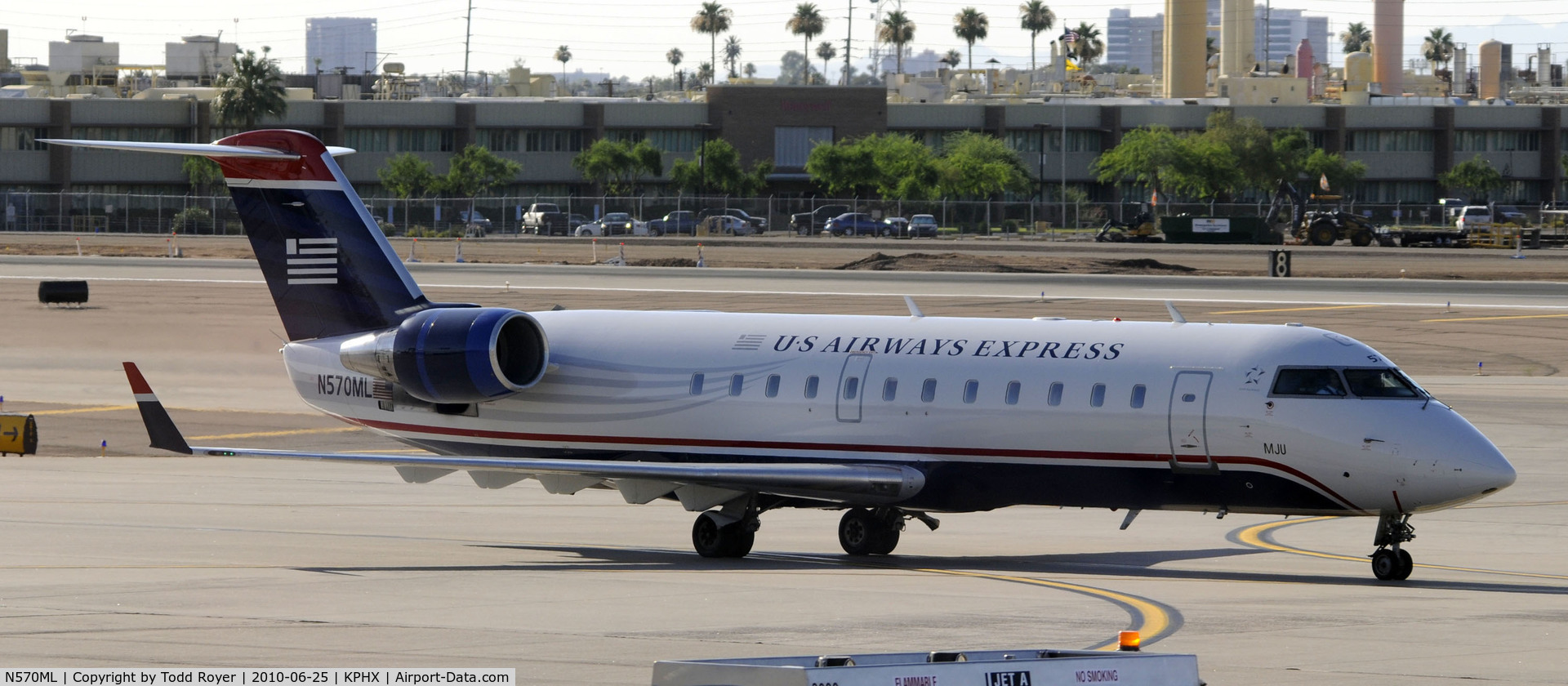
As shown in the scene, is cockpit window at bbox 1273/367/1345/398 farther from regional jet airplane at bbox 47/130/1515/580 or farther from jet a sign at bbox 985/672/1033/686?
jet a sign at bbox 985/672/1033/686

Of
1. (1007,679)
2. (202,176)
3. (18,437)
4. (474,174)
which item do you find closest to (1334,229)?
(474,174)

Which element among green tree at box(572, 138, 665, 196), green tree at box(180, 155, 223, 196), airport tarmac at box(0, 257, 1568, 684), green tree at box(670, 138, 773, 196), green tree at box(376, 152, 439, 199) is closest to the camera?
airport tarmac at box(0, 257, 1568, 684)

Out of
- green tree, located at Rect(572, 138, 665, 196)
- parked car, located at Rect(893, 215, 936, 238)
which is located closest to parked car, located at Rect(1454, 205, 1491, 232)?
parked car, located at Rect(893, 215, 936, 238)

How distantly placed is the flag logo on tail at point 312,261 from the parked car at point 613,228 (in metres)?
88.1

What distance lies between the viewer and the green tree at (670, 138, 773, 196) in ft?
452

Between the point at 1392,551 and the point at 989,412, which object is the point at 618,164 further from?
the point at 1392,551

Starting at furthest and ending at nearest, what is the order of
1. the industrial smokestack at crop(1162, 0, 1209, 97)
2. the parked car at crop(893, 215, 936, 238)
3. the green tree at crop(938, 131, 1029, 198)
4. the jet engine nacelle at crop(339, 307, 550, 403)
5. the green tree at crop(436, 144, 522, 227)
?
1. the industrial smokestack at crop(1162, 0, 1209, 97)
2. the green tree at crop(938, 131, 1029, 198)
3. the green tree at crop(436, 144, 522, 227)
4. the parked car at crop(893, 215, 936, 238)
5. the jet engine nacelle at crop(339, 307, 550, 403)

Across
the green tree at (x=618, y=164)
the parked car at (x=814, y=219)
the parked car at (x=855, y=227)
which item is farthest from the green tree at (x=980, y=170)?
the green tree at (x=618, y=164)

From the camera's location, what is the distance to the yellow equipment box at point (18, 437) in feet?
110

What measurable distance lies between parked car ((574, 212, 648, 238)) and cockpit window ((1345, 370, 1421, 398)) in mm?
95152

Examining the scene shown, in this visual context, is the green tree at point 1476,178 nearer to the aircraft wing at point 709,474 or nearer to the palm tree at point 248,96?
the palm tree at point 248,96

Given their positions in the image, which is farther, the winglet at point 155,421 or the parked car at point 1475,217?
the parked car at point 1475,217

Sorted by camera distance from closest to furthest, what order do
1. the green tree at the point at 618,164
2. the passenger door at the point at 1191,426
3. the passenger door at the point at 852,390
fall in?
the passenger door at the point at 1191,426 → the passenger door at the point at 852,390 → the green tree at the point at 618,164

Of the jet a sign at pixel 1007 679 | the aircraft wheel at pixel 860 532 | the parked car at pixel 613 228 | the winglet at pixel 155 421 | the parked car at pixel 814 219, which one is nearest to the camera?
the jet a sign at pixel 1007 679
